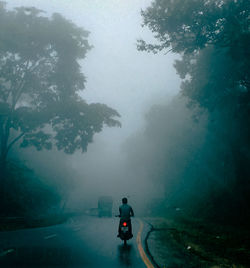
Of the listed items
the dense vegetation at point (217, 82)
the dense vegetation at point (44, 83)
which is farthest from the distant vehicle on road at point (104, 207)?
the dense vegetation at point (44, 83)

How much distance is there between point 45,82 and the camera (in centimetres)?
2072

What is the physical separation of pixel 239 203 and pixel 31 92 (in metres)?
20.6

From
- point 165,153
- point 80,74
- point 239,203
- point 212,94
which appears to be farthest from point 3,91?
point 165,153

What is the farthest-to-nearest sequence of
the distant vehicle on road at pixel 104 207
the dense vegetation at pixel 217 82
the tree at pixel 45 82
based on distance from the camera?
the distant vehicle on road at pixel 104 207 < the tree at pixel 45 82 < the dense vegetation at pixel 217 82

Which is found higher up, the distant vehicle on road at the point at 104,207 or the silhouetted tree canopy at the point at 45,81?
the silhouetted tree canopy at the point at 45,81

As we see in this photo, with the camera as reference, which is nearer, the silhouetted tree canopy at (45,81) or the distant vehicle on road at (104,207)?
the silhouetted tree canopy at (45,81)

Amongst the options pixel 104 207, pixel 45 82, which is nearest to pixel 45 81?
pixel 45 82

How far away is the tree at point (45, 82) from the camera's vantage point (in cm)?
1825

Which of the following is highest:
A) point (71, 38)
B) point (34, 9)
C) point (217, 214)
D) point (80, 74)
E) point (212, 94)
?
point (34, 9)

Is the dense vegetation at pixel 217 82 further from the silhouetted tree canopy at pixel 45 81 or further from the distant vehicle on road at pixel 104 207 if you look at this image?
the distant vehicle on road at pixel 104 207

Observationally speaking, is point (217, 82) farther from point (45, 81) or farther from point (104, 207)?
point (104, 207)

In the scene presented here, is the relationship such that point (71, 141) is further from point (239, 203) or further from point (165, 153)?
point (165, 153)

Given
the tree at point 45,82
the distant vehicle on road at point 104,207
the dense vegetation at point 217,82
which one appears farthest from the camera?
the distant vehicle on road at point 104,207

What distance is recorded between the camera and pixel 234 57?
15.3m
